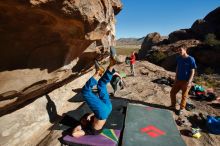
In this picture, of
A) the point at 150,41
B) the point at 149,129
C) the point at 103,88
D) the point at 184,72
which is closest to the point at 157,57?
the point at 150,41

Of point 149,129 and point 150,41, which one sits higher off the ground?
point 150,41

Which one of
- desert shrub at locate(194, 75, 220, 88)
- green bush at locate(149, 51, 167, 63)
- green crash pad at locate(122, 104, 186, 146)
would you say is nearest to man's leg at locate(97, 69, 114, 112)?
green crash pad at locate(122, 104, 186, 146)

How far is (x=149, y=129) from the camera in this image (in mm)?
5516

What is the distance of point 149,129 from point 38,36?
360 centimetres

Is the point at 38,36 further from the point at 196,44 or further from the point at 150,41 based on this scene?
the point at 150,41

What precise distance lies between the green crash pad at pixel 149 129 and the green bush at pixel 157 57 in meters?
21.1

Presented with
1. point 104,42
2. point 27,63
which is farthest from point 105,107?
point 104,42

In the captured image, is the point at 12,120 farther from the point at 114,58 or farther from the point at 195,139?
the point at 195,139

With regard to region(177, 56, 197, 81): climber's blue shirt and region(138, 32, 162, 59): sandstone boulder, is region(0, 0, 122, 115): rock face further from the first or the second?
region(138, 32, 162, 59): sandstone boulder

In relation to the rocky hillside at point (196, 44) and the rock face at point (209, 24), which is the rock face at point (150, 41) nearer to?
the rocky hillside at point (196, 44)

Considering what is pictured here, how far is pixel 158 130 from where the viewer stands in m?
5.48

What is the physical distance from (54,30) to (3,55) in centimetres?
121

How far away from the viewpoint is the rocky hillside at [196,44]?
24750 millimetres

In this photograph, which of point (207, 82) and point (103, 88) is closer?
point (103, 88)
